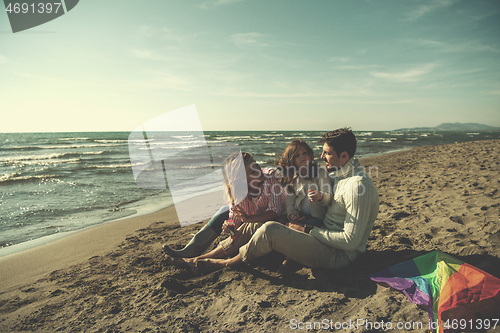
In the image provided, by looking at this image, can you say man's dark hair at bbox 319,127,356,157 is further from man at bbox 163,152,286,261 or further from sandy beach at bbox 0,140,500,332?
sandy beach at bbox 0,140,500,332

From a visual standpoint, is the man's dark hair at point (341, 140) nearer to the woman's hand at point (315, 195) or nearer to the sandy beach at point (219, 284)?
A: the woman's hand at point (315, 195)

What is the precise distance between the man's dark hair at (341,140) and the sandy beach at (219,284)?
1.26 meters

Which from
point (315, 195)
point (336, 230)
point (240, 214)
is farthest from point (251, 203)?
point (336, 230)

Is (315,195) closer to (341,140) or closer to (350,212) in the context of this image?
(350,212)

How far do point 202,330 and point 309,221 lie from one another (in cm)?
148

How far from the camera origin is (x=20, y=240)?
505 cm

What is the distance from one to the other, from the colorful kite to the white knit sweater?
45 cm

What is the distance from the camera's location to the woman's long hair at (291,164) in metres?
3.19

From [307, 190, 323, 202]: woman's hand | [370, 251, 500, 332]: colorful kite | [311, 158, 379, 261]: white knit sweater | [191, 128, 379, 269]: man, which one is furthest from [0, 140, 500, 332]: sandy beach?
[307, 190, 323, 202]: woman's hand

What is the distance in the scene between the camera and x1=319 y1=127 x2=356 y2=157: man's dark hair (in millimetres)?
2861

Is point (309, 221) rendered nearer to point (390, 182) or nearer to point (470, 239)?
point (470, 239)

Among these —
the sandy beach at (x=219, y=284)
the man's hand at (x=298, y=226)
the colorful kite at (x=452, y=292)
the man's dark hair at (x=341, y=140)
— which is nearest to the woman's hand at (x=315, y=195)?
the man's hand at (x=298, y=226)

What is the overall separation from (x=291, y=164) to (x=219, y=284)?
1516mm

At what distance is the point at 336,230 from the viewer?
2877 millimetres
